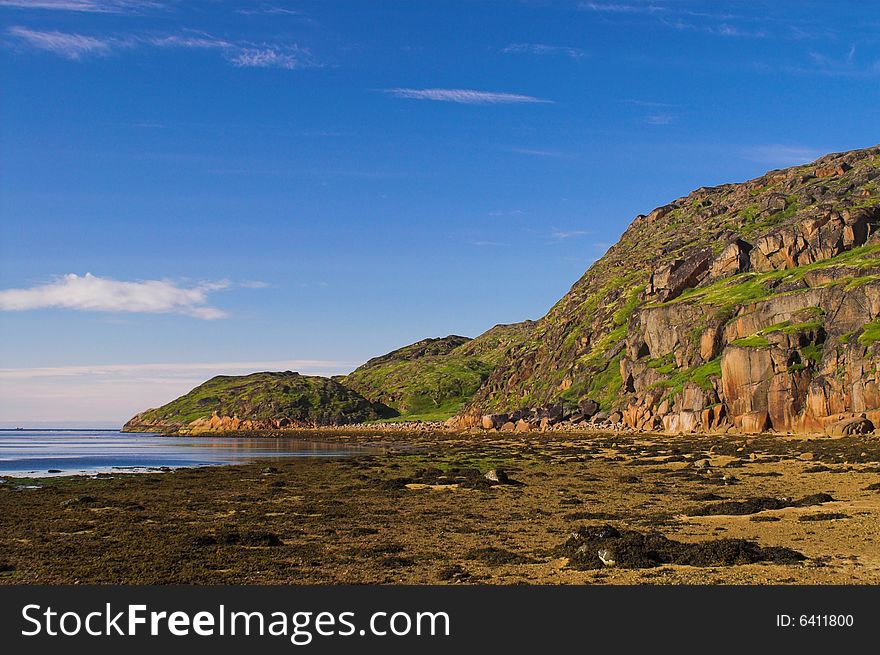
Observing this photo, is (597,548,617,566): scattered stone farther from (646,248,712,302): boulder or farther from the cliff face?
(646,248,712,302): boulder

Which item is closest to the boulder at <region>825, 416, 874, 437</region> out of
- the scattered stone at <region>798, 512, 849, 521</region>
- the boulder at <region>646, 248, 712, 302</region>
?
the scattered stone at <region>798, 512, 849, 521</region>

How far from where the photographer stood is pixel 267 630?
14.6m

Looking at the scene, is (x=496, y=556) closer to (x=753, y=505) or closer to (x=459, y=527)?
(x=459, y=527)

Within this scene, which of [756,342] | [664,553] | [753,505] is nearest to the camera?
[664,553]

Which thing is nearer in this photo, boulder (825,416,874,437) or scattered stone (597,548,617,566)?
scattered stone (597,548,617,566)

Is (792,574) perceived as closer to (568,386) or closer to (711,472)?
(711,472)

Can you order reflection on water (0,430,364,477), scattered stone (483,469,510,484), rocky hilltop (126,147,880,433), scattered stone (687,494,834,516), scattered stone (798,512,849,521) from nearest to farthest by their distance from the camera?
scattered stone (798,512,849,521)
scattered stone (687,494,834,516)
scattered stone (483,469,510,484)
reflection on water (0,430,364,477)
rocky hilltop (126,147,880,433)

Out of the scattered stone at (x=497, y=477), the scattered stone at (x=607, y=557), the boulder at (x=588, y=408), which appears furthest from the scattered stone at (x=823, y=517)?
the boulder at (x=588, y=408)

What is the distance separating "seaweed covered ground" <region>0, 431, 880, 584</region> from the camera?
72.7 ft

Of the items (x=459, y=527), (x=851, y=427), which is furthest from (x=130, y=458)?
(x=851, y=427)

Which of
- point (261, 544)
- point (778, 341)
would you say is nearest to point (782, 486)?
point (261, 544)

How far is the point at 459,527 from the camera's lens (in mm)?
31719

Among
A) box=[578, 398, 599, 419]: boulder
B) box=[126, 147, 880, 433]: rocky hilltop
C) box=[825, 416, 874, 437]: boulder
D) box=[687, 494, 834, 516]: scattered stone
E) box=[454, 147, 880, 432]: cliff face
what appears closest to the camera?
box=[687, 494, 834, 516]: scattered stone

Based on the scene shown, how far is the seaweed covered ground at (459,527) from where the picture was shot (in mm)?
22172
